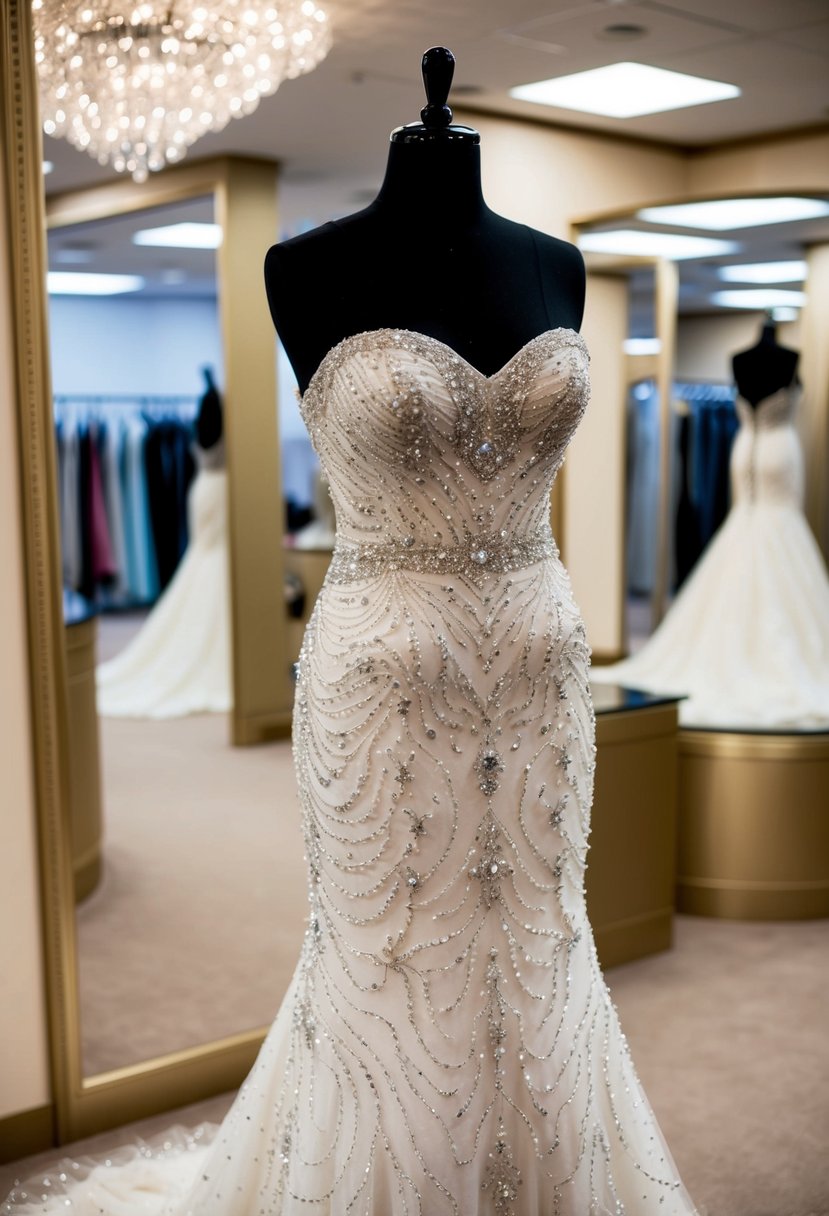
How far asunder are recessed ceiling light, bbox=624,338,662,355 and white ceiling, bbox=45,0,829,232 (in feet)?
2.54

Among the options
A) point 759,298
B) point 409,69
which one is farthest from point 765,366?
point 409,69

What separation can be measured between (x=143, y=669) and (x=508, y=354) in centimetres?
132

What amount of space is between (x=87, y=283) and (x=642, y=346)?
7.31 feet

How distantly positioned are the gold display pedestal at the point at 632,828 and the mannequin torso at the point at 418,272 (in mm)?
1759

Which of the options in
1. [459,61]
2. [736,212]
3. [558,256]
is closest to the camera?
[558,256]

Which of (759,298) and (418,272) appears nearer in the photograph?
(418,272)

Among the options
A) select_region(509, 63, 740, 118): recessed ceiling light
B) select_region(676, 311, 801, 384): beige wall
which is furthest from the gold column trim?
select_region(676, 311, 801, 384): beige wall

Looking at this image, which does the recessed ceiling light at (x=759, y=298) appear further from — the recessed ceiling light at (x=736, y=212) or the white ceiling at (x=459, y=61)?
the white ceiling at (x=459, y=61)

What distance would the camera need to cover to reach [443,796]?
180 centimetres

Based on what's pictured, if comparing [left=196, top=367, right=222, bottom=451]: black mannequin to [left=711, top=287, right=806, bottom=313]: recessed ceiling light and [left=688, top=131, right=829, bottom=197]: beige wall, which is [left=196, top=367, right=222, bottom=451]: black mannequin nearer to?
[left=688, top=131, right=829, bottom=197]: beige wall

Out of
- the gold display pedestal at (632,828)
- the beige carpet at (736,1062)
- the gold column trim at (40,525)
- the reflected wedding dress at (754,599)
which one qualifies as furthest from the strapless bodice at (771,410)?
the gold column trim at (40,525)

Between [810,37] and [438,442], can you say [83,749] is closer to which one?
[438,442]

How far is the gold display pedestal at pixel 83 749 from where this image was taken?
2.62 metres

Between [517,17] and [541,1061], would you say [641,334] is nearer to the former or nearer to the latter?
[517,17]
